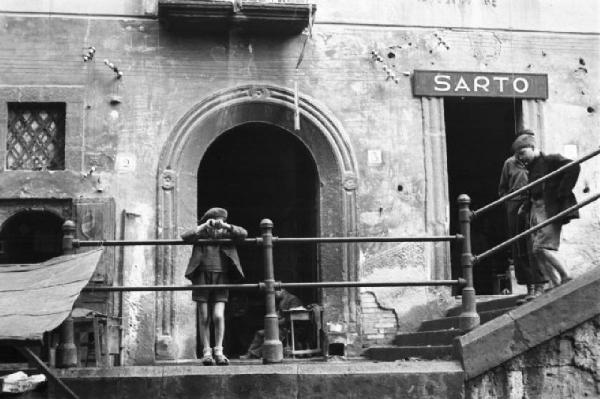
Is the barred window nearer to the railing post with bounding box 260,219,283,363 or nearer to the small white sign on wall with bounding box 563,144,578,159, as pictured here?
the railing post with bounding box 260,219,283,363

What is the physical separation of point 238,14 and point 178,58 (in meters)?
1.08

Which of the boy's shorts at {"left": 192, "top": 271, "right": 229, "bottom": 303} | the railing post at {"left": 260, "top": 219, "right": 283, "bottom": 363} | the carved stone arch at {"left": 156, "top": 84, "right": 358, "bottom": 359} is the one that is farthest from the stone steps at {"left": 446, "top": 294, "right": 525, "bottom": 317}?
the boy's shorts at {"left": 192, "top": 271, "right": 229, "bottom": 303}

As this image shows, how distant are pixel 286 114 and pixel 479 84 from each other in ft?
9.54

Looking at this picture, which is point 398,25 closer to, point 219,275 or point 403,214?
point 403,214

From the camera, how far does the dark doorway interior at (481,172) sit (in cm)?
1678

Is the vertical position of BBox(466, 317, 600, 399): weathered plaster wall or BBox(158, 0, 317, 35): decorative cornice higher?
BBox(158, 0, 317, 35): decorative cornice

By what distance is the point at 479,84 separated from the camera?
44.2 ft

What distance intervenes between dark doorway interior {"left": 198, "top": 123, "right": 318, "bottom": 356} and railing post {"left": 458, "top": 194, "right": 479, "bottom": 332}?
6027mm

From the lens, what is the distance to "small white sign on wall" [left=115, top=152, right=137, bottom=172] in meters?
12.7

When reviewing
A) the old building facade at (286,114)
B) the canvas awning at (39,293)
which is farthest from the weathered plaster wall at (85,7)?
the canvas awning at (39,293)

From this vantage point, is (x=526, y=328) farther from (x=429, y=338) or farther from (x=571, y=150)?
(x=571, y=150)

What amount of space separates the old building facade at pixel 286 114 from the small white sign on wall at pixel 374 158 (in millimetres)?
32

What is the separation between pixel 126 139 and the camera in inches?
503

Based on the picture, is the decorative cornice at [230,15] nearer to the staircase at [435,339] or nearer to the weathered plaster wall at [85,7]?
the weathered plaster wall at [85,7]
